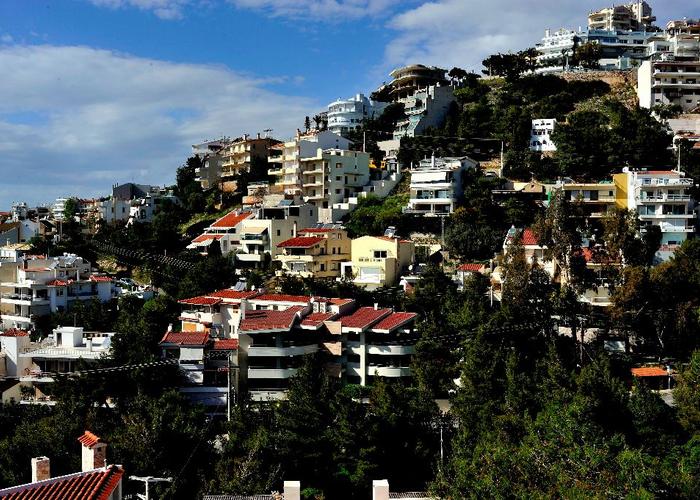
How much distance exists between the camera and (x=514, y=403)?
73.3 feet

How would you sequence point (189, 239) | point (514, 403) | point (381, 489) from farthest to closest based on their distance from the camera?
point (189, 239), point (514, 403), point (381, 489)

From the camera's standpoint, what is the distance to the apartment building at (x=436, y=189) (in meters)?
46.2

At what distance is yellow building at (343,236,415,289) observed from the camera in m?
40.0

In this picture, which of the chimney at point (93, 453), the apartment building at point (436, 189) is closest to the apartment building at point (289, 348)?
the chimney at point (93, 453)

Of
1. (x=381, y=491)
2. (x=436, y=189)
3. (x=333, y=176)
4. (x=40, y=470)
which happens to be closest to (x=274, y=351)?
(x=40, y=470)

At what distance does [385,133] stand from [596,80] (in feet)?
66.7

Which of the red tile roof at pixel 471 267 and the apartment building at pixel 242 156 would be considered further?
the apartment building at pixel 242 156

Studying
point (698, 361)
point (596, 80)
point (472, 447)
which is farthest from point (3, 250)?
point (596, 80)

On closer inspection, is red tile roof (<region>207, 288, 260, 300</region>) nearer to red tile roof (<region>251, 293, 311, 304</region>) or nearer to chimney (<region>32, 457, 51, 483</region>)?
red tile roof (<region>251, 293, 311, 304</region>)

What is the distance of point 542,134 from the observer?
53.9m

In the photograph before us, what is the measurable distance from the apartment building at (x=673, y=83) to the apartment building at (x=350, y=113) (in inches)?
1065

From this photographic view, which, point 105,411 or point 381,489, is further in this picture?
point 105,411

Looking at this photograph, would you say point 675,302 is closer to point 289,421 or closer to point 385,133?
point 289,421

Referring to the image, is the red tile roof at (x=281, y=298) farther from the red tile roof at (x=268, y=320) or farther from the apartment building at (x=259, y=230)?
the apartment building at (x=259, y=230)
